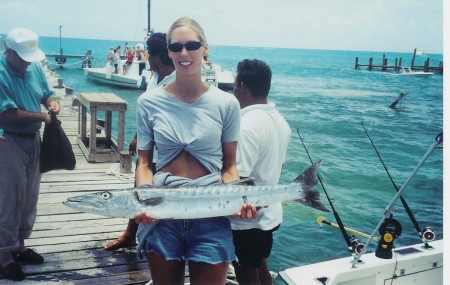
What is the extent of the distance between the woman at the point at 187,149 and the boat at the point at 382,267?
1.54 metres

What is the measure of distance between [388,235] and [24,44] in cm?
335

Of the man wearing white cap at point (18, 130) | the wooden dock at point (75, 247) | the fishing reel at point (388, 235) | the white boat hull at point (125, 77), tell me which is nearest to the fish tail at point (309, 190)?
the fishing reel at point (388, 235)

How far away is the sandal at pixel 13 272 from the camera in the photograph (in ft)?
11.3

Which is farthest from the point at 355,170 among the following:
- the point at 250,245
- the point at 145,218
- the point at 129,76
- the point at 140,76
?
the point at 129,76

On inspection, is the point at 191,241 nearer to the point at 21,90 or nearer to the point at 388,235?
the point at 21,90

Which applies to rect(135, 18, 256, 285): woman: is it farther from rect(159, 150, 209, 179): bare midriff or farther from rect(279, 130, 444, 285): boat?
rect(279, 130, 444, 285): boat

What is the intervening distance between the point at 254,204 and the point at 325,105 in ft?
98.2

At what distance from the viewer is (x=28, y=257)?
12.3 feet

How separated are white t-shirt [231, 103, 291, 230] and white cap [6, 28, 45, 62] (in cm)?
166

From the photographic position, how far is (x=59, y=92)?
58.6ft

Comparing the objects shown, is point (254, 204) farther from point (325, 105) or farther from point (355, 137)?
point (325, 105)

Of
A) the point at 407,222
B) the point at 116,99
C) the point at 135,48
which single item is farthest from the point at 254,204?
the point at 135,48

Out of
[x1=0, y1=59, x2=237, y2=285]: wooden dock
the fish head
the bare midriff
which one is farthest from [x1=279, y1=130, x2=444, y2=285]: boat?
the fish head

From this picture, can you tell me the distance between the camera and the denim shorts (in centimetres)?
211
